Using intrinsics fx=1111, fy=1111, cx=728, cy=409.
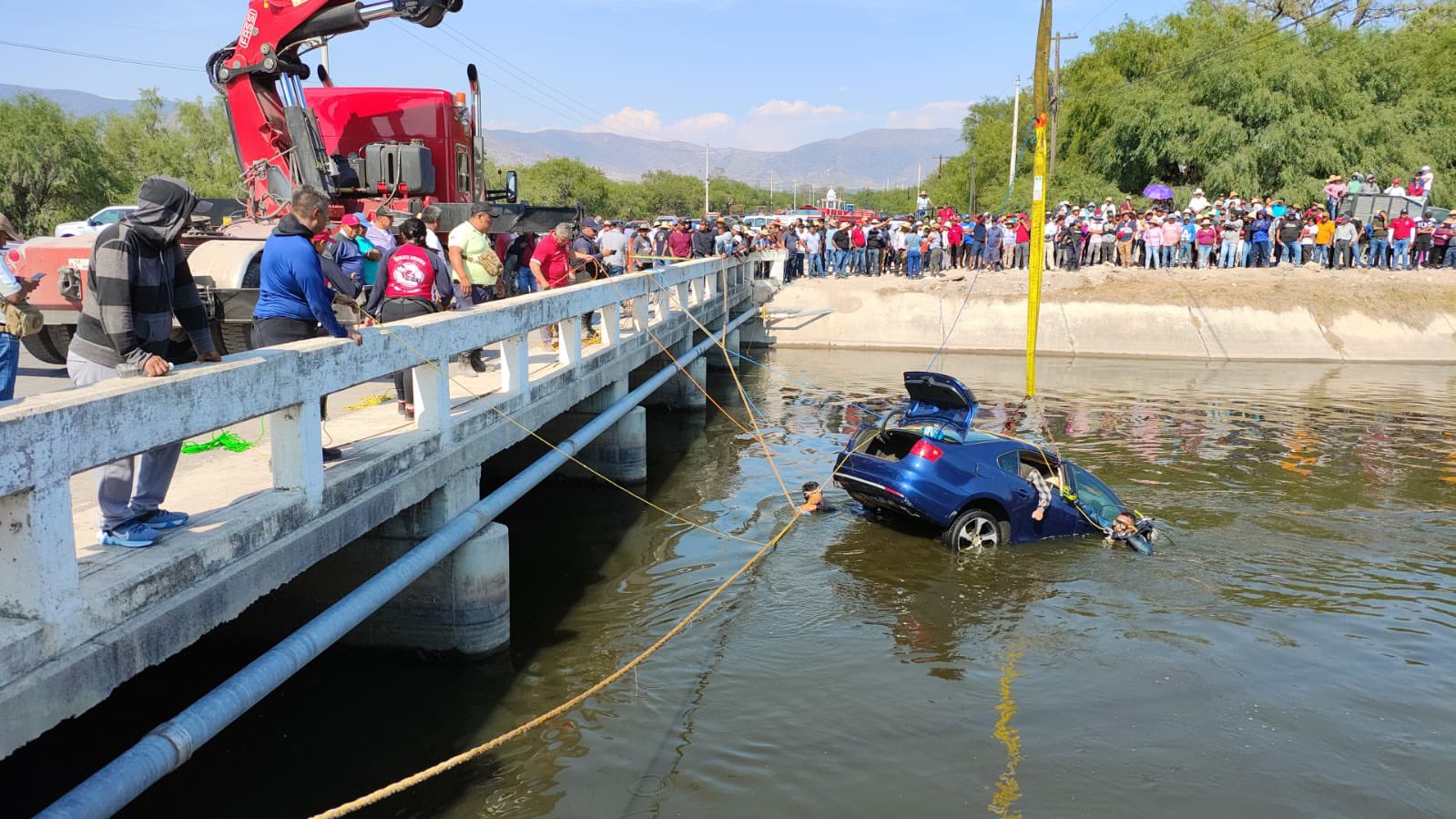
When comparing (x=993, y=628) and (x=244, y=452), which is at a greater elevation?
(x=244, y=452)

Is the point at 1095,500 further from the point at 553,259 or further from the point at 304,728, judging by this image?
the point at 304,728

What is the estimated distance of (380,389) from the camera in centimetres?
976

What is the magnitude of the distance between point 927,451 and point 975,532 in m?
0.99

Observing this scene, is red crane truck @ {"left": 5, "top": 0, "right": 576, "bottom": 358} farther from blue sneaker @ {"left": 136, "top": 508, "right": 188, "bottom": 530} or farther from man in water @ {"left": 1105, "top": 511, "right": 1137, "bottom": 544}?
man in water @ {"left": 1105, "top": 511, "right": 1137, "bottom": 544}

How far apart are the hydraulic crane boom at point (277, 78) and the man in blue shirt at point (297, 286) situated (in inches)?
248

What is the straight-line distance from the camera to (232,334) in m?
10.6

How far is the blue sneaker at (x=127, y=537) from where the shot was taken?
467 centimetres

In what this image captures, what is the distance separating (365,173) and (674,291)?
509cm

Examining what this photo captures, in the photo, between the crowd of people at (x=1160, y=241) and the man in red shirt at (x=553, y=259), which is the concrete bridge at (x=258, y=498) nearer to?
the man in red shirt at (x=553, y=259)

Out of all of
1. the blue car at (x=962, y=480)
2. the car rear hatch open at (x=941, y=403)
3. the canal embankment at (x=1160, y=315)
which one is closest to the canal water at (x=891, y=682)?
the blue car at (x=962, y=480)

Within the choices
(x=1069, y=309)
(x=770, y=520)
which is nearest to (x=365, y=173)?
(x=770, y=520)

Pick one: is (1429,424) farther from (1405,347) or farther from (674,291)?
(674,291)

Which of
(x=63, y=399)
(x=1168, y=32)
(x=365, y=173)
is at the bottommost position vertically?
(x=63, y=399)

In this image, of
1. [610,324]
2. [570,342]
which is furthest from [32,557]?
[610,324]
